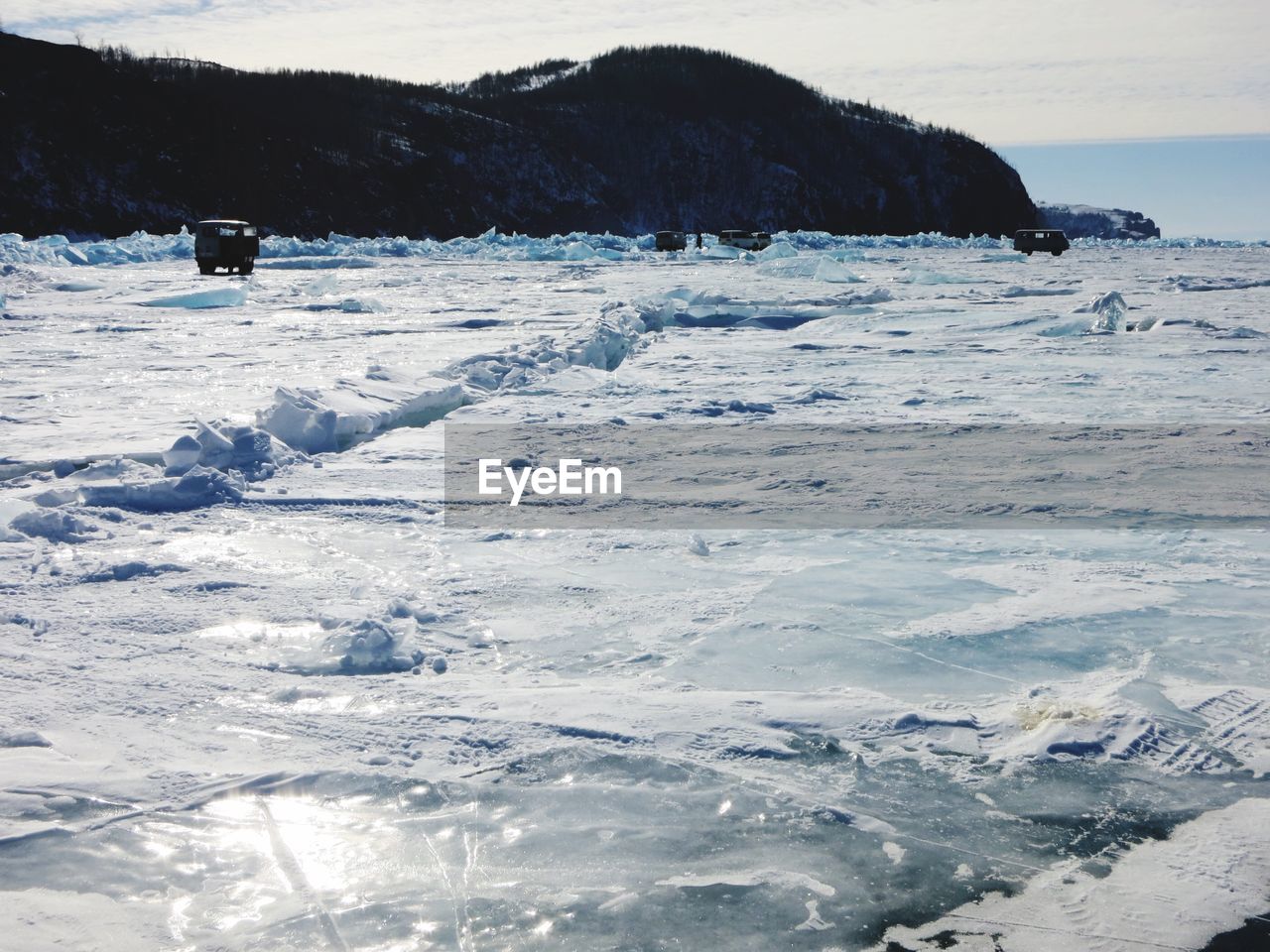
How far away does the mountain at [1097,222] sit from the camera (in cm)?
13575

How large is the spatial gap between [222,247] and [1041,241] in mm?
26120

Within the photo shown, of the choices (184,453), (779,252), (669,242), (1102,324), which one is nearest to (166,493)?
(184,453)

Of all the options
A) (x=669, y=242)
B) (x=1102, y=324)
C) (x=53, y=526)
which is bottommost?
(x=53, y=526)

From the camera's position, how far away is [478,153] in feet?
231

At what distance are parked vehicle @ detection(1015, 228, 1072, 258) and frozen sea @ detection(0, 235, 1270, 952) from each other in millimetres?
33131

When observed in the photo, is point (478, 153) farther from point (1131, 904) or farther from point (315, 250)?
point (1131, 904)

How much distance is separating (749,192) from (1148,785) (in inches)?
3363

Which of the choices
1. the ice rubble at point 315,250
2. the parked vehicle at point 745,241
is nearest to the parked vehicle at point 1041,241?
the parked vehicle at point 745,241

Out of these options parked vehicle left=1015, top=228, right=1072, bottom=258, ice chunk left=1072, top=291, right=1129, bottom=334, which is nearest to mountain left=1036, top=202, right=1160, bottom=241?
parked vehicle left=1015, top=228, right=1072, bottom=258

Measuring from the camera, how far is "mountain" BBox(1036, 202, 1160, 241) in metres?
136

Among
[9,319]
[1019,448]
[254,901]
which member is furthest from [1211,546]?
[9,319]

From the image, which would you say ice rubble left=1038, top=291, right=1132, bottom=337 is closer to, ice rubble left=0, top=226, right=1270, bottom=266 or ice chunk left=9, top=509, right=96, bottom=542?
ice chunk left=9, top=509, right=96, bottom=542

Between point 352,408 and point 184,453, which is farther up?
point 352,408

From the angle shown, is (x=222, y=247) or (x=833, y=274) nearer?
(x=833, y=274)
